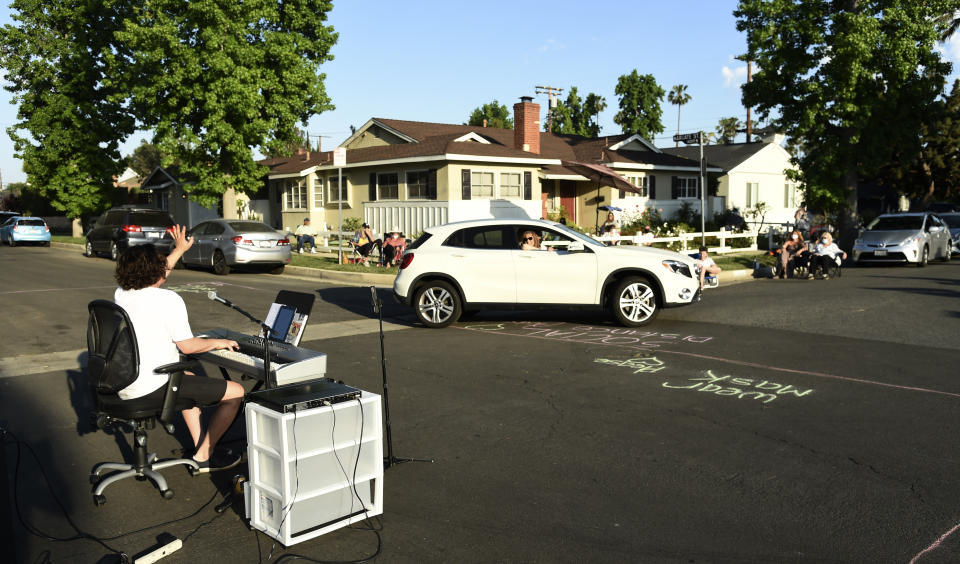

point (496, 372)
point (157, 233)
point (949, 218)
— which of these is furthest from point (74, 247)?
point (949, 218)

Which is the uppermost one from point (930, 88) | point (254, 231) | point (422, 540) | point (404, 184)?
point (930, 88)

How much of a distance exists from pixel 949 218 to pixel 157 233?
2889 cm

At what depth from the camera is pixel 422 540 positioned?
4281 millimetres

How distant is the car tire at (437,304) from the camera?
1216cm

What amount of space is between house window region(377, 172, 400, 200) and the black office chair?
80.2 feet

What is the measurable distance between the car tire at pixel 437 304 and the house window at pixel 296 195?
24.0m

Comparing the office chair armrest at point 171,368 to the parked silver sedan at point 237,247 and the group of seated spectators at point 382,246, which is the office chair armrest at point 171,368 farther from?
the group of seated spectators at point 382,246

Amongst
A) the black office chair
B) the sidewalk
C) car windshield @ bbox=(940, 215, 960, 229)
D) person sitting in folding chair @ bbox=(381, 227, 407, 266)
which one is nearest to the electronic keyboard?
the black office chair

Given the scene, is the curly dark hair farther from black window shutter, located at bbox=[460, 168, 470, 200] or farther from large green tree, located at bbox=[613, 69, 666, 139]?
large green tree, located at bbox=[613, 69, 666, 139]

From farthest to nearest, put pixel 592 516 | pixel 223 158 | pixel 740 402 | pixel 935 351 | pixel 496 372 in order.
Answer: pixel 223 158 < pixel 935 351 < pixel 496 372 < pixel 740 402 < pixel 592 516

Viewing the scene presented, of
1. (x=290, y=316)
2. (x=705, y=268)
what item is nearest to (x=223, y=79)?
(x=705, y=268)

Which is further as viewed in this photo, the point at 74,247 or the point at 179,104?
the point at 74,247

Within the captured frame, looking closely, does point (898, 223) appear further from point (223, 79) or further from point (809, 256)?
point (223, 79)

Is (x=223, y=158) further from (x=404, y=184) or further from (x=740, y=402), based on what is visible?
(x=740, y=402)
